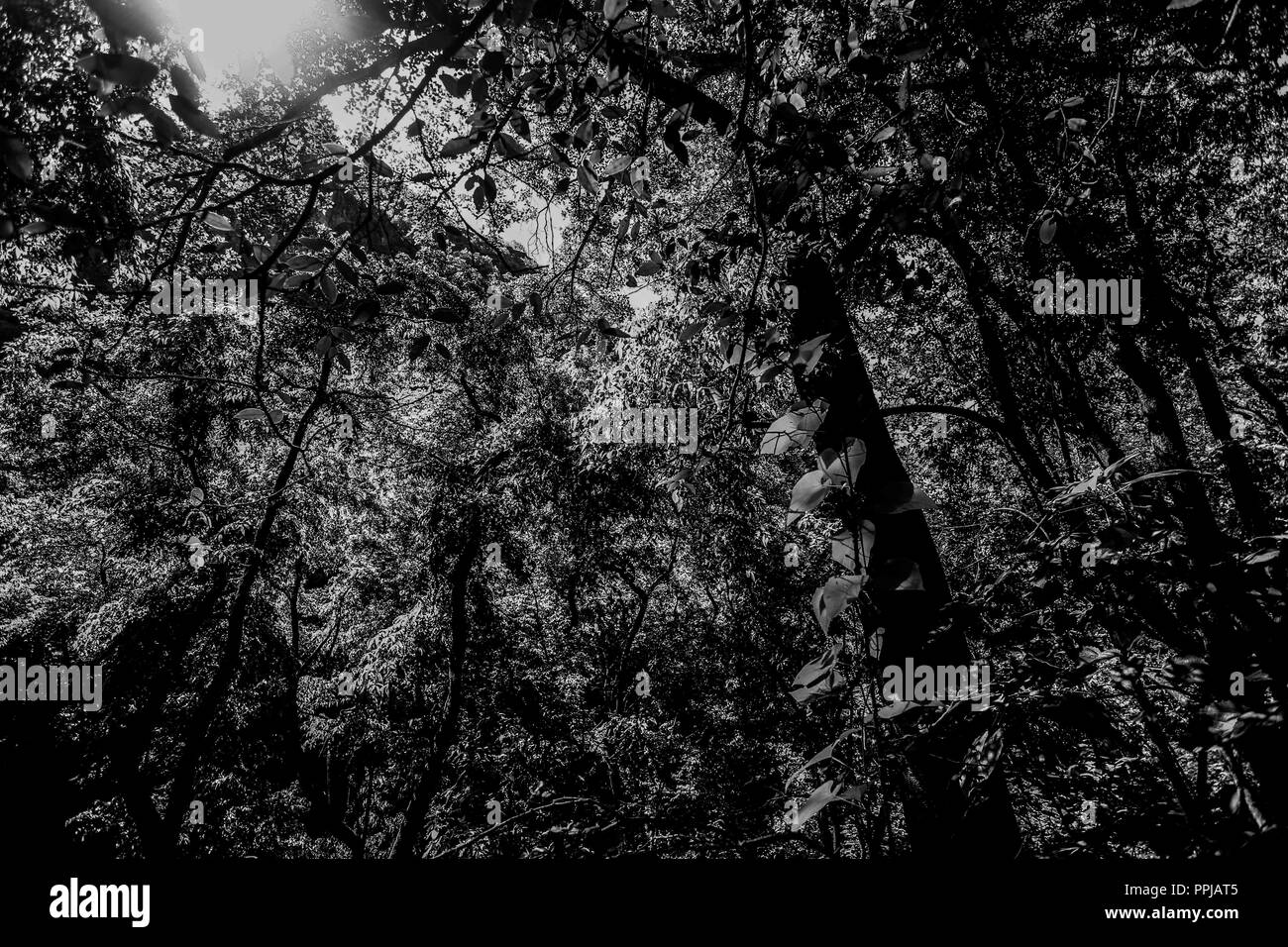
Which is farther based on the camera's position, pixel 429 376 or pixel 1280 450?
pixel 429 376

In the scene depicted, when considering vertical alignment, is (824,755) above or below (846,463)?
below

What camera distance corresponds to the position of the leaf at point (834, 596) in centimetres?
99

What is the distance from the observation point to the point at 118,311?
7.38 metres

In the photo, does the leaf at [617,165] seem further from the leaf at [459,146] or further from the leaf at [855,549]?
the leaf at [855,549]

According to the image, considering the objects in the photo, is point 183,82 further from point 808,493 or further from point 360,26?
point 808,493

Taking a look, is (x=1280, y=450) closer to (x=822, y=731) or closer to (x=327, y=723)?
(x=822, y=731)

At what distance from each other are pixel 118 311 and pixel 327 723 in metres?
6.36

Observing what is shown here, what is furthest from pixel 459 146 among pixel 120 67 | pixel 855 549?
pixel 855 549

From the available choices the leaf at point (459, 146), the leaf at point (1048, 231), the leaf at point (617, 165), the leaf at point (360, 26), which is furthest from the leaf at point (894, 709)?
the leaf at point (360, 26)

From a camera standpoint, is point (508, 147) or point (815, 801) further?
point (508, 147)

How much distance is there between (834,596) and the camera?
1015 millimetres

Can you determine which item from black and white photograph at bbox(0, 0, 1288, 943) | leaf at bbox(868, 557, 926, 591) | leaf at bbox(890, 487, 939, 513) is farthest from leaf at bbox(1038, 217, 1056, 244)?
leaf at bbox(868, 557, 926, 591)

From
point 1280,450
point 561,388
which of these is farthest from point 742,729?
point 1280,450

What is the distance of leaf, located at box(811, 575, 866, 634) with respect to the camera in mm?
993
